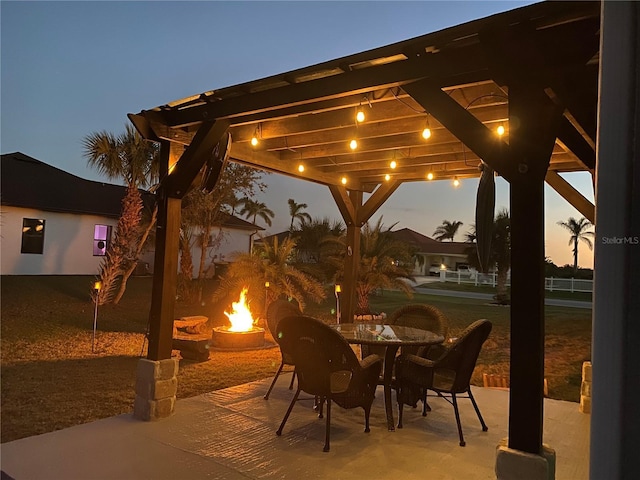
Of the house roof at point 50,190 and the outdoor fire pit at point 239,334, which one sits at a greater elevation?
the house roof at point 50,190

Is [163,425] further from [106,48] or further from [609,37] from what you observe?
[106,48]

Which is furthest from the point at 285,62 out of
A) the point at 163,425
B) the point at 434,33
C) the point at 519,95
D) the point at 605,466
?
the point at 605,466

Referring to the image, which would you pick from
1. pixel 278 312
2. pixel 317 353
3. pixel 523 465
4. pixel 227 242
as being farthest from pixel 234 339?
pixel 227 242

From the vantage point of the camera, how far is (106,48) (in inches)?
330

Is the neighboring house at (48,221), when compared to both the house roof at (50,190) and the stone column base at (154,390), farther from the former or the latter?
the stone column base at (154,390)

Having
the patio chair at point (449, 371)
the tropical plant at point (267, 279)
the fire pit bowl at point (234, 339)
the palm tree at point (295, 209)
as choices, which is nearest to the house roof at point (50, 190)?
the tropical plant at point (267, 279)

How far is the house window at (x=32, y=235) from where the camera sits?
1464 centimetres

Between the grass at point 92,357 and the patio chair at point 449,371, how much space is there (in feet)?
7.98

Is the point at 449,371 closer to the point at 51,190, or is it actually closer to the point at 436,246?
the point at 51,190

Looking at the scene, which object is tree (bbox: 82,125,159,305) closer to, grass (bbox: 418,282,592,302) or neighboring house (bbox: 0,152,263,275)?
neighboring house (bbox: 0,152,263,275)

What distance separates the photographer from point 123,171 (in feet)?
37.7

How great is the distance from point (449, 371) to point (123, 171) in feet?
33.3

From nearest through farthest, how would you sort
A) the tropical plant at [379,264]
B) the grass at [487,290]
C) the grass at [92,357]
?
the grass at [92,357] → the tropical plant at [379,264] → the grass at [487,290]

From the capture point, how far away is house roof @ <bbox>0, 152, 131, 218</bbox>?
15.0 metres
